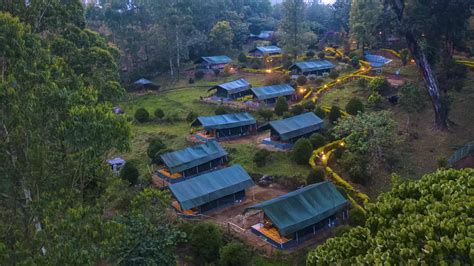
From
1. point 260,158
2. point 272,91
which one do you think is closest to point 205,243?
point 260,158

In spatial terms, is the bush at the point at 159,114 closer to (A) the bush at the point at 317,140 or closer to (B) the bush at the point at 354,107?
(A) the bush at the point at 317,140

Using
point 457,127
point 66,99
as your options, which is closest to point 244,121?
point 457,127

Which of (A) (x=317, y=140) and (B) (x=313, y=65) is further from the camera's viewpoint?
(B) (x=313, y=65)

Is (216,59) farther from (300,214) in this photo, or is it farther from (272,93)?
(300,214)

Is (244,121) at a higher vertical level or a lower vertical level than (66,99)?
lower

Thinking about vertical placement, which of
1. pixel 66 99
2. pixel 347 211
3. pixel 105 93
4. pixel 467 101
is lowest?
pixel 347 211

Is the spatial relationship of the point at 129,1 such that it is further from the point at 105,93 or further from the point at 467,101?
the point at 467,101
